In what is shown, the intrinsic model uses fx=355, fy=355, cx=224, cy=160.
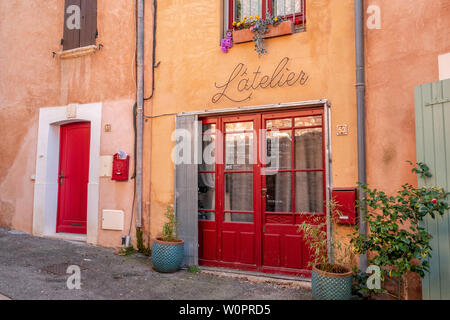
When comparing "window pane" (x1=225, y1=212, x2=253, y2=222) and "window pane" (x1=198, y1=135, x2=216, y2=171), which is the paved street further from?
"window pane" (x1=198, y1=135, x2=216, y2=171)

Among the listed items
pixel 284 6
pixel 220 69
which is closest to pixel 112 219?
→ pixel 220 69

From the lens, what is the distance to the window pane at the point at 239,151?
5035 mm

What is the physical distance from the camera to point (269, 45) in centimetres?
488

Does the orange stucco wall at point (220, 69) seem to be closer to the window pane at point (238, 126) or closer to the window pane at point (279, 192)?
the window pane at point (238, 126)

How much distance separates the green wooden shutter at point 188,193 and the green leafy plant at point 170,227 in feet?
0.26

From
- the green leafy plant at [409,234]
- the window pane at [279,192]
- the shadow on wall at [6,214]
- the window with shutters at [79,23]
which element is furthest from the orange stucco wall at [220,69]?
the shadow on wall at [6,214]

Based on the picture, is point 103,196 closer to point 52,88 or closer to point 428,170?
point 52,88

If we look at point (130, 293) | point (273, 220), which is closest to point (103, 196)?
point (130, 293)

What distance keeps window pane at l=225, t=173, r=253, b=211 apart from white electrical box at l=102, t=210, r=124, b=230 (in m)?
1.88

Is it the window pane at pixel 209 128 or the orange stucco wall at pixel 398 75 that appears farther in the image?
the window pane at pixel 209 128

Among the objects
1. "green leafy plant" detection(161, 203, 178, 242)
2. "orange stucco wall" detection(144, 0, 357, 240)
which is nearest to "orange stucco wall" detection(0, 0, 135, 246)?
"orange stucco wall" detection(144, 0, 357, 240)

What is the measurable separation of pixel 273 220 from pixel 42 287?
9.49 ft

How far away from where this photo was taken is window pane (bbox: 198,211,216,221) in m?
5.21

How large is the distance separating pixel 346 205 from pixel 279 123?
1427 mm
